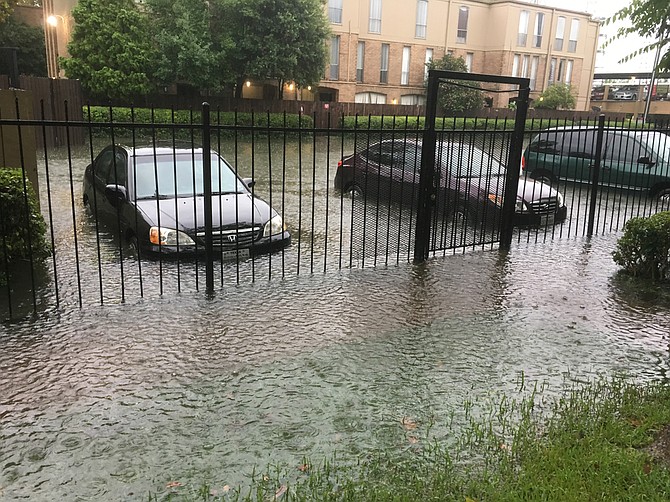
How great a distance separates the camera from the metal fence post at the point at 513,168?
829 cm

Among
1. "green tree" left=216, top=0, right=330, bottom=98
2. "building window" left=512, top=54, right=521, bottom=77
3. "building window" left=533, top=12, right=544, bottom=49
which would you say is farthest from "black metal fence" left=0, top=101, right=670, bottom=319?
"building window" left=533, top=12, right=544, bottom=49

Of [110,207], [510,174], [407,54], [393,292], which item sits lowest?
[393,292]

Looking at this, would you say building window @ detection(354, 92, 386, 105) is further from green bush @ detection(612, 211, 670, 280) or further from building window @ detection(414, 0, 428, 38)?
green bush @ detection(612, 211, 670, 280)

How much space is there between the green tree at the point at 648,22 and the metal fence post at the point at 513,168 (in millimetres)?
2724

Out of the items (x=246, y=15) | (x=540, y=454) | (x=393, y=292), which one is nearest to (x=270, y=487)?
(x=540, y=454)

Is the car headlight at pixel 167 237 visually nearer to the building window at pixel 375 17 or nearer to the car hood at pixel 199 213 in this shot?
the car hood at pixel 199 213

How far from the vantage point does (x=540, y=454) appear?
11.8 feet

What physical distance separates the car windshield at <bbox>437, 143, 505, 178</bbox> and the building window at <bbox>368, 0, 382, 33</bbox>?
1337 inches

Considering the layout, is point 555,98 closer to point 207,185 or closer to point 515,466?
point 207,185

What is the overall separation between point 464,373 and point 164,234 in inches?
169

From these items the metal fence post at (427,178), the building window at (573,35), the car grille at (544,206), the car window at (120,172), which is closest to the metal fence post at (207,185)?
the car window at (120,172)

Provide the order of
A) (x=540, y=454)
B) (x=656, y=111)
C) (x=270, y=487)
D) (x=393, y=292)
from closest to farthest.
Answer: (x=270, y=487), (x=540, y=454), (x=393, y=292), (x=656, y=111)

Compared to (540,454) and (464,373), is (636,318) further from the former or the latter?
(540,454)

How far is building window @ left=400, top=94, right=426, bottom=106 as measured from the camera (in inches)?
1649
